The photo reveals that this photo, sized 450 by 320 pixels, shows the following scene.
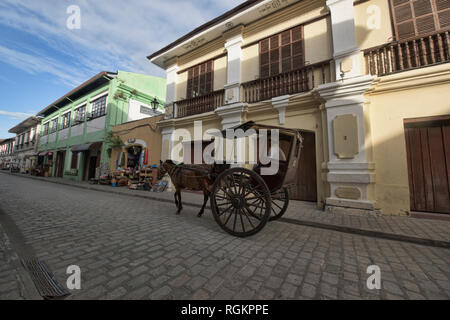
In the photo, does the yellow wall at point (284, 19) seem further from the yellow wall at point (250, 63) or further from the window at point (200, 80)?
the window at point (200, 80)

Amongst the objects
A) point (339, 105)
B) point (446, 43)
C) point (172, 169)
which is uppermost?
point (446, 43)

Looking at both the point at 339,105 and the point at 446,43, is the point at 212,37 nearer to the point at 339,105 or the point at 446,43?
the point at 339,105

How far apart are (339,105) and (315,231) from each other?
11.6 ft

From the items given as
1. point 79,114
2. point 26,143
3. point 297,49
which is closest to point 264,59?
point 297,49

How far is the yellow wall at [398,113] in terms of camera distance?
3924 mm

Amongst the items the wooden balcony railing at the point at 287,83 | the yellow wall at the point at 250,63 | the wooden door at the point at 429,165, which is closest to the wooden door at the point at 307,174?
the wooden balcony railing at the point at 287,83

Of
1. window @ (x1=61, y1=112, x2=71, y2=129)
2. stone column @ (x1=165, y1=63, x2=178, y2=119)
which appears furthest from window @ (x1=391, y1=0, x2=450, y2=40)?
window @ (x1=61, y1=112, x2=71, y2=129)

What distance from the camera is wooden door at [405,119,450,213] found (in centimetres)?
396

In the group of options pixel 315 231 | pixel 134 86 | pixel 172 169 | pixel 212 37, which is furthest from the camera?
pixel 134 86

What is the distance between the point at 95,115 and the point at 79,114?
3.39m

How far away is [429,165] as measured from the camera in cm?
409

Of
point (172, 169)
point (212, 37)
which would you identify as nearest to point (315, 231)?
point (172, 169)

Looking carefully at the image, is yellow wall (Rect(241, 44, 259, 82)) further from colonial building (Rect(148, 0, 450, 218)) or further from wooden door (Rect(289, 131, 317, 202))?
wooden door (Rect(289, 131, 317, 202))
